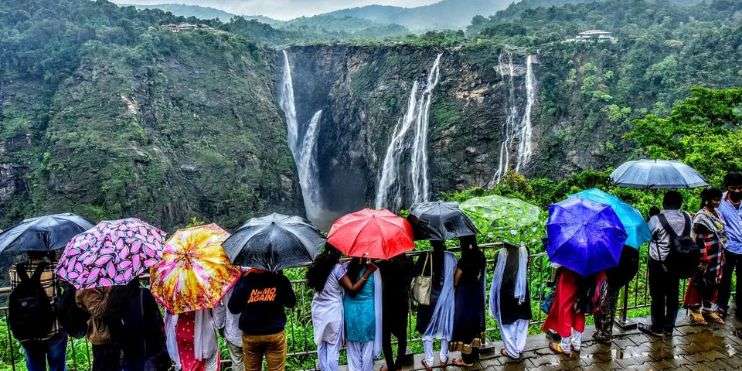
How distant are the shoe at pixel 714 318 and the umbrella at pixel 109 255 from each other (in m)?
6.12

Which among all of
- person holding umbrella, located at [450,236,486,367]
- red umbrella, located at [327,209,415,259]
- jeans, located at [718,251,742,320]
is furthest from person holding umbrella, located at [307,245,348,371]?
Result: jeans, located at [718,251,742,320]

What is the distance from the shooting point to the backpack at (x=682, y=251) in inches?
197

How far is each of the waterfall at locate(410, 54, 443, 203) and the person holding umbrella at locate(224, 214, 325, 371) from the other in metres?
25.5

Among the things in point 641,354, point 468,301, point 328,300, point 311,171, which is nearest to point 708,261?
point 641,354

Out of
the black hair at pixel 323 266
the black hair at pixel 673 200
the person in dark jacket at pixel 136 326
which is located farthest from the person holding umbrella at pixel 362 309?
the black hair at pixel 673 200

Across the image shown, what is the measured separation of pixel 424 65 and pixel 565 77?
9.06 m

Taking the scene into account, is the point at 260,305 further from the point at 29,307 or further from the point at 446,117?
the point at 446,117

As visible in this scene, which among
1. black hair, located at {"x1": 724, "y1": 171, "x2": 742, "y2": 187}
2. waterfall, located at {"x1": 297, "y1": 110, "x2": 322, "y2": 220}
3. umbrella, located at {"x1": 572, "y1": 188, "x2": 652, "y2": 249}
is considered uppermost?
black hair, located at {"x1": 724, "y1": 171, "x2": 742, "y2": 187}

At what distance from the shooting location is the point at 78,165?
26.9m

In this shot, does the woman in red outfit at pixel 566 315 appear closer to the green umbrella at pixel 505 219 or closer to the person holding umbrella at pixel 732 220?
the person holding umbrella at pixel 732 220

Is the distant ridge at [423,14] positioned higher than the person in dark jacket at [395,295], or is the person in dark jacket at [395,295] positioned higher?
the distant ridge at [423,14]

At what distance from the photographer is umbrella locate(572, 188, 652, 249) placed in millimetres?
4692

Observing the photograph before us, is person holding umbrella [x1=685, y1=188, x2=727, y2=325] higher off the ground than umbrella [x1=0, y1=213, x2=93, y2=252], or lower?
lower

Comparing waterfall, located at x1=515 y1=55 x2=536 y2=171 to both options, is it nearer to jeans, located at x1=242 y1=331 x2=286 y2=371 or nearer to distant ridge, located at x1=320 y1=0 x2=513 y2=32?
jeans, located at x1=242 y1=331 x2=286 y2=371
